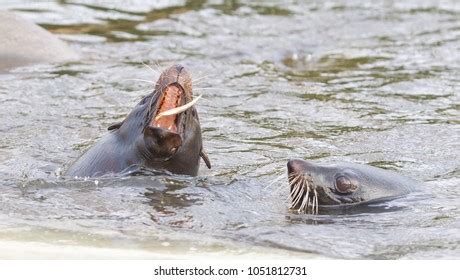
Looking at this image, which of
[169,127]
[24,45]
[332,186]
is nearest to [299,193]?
[332,186]

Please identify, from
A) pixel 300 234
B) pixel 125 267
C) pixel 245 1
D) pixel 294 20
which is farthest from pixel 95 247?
pixel 245 1

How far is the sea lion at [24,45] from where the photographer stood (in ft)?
34.0

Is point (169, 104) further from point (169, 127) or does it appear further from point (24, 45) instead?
point (24, 45)

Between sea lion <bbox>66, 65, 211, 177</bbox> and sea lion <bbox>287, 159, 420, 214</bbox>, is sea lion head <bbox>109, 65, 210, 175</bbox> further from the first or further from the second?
sea lion <bbox>287, 159, 420, 214</bbox>

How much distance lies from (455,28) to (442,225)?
693cm

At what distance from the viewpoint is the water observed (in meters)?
5.77

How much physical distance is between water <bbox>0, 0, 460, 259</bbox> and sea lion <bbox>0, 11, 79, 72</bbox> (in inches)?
6.9

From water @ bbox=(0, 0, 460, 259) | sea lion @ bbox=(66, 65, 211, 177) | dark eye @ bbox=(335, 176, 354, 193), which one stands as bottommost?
water @ bbox=(0, 0, 460, 259)

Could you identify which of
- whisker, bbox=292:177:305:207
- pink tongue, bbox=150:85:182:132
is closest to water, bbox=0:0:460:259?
whisker, bbox=292:177:305:207

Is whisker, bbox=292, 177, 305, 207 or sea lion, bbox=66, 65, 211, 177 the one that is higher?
sea lion, bbox=66, 65, 211, 177

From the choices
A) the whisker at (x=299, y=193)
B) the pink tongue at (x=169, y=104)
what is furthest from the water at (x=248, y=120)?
the pink tongue at (x=169, y=104)

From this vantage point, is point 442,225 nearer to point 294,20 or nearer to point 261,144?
point 261,144

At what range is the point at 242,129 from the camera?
862cm

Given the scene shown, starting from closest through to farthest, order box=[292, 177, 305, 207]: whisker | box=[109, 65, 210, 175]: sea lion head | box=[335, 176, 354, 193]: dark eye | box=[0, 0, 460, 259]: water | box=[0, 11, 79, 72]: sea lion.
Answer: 1. box=[0, 0, 460, 259]: water
2. box=[292, 177, 305, 207]: whisker
3. box=[335, 176, 354, 193]: dark eye
4. box=[109, 65, 210, 175]: sea lion head
5. box=[0, 11, 79, 72]: sea lion
